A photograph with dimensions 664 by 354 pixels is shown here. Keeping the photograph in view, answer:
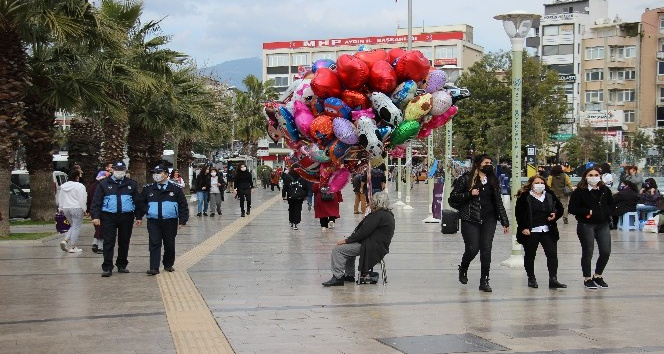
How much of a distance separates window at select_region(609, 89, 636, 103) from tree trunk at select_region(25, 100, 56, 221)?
65.3 meters

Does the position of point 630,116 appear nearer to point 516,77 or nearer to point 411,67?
point 516,77

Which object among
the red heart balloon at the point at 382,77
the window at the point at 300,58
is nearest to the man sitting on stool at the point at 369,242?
the red heart balloon at the point at 382,77

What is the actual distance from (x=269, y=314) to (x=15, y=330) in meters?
2.54

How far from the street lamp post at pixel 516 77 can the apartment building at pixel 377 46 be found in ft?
283

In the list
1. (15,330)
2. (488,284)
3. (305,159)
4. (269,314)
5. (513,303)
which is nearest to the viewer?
(15,330)

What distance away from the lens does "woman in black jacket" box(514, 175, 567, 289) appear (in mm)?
12031

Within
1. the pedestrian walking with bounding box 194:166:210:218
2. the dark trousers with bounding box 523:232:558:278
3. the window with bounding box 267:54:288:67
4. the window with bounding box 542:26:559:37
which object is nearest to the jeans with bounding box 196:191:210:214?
the pedestrian walking with bounding box 194:166:210:218

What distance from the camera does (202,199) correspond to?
29.4 m

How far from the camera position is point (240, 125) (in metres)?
69.8

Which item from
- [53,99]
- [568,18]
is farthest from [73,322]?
[568,18]

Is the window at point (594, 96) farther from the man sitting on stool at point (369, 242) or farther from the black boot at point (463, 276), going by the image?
the man sitting on stool at point (369, 242)

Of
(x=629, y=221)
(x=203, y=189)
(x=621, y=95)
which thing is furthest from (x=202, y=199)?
(x=621, y=95)

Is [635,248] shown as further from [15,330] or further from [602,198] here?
[15,330]

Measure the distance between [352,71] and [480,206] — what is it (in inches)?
94.0
